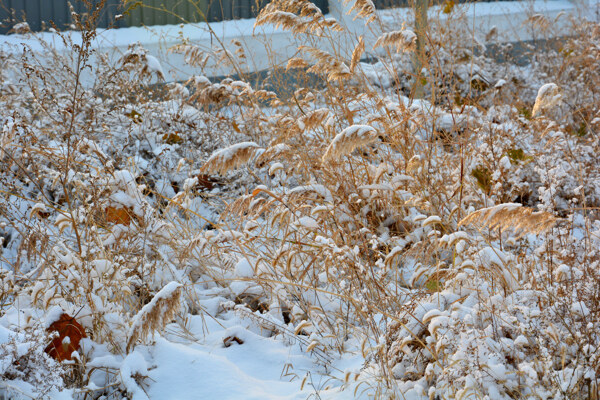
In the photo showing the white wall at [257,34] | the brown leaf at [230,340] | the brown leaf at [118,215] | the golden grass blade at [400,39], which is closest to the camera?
the brown leaf at [230,340]

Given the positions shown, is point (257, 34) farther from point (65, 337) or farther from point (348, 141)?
point (65, 337)

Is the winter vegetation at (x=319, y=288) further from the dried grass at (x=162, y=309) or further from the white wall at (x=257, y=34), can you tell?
the white wall at (x=257, y=34)

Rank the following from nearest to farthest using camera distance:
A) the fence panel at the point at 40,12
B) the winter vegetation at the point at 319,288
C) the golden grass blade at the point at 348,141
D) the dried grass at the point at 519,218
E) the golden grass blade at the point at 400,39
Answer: the dried grass at the point at 519,218, the winter vegetation at the point at 319,288, the golden grass blade at the point at 348,141, the golden grass blade at the point at 400,39, the fence panel at the point at 40,12

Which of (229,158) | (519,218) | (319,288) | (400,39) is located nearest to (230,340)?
(319,288)

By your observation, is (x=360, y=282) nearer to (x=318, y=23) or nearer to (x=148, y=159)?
(x=318, y=23)

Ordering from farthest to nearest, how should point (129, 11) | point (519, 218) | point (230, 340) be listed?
1. point (129, 11)
2. point (230, 340)
3. point (519, 218)

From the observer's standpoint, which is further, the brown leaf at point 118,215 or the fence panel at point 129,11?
the fence panel at point 129,11

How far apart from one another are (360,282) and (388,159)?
124 cm

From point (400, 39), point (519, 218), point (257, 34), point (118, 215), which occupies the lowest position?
point (118, 215)

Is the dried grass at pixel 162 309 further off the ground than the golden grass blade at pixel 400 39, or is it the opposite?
the golden grass blade at pixel 400 39

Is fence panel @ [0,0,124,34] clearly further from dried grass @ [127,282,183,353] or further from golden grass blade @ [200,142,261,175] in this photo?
dried grass @ [127,282,183,353]

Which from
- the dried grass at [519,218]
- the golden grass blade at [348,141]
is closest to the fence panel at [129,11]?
the golden grass blade at [348,141]

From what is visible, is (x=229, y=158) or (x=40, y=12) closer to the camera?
(x=229, y=158)

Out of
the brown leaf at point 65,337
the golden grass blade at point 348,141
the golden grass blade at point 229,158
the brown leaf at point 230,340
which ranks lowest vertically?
the brown leaf at point 230,340
